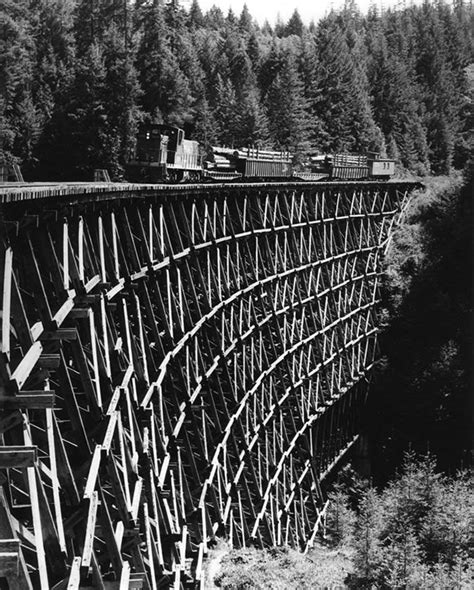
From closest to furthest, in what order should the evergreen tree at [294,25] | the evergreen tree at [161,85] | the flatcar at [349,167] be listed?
the flatcar at [349,167] → the evergreen tree at [161,85] → the evergreen tree at [294,25]

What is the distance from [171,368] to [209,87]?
162ft

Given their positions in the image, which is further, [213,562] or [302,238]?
[302,238]

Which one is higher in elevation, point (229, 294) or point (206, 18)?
point (206, 18)

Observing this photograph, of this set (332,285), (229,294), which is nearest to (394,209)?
(332,285)

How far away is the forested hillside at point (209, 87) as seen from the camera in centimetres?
3469

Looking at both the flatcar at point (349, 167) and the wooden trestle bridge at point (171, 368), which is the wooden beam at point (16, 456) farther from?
the flatcar at point (349, 167)

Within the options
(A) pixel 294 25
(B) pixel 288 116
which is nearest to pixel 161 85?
(B) pixel 288 116

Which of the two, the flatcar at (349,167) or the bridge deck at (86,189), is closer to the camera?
the bridge deck at (86,189)

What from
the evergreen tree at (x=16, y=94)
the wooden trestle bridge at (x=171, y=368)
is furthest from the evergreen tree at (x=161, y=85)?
the wooden trestle bridge at (x=171, y=368)

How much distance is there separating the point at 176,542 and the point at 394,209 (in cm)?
2386

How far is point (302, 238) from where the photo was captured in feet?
79.0

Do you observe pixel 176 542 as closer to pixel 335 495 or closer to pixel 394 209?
pixel 335 495

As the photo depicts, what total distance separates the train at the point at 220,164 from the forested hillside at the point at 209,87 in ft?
4.53

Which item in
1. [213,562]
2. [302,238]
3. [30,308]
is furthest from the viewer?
[302,238]
